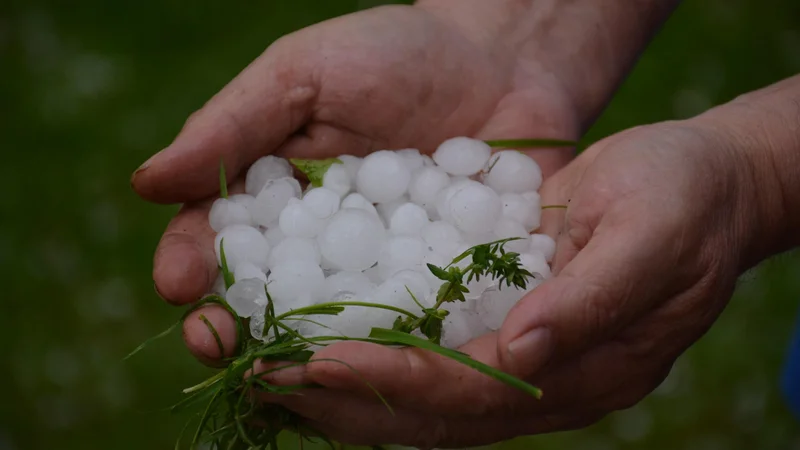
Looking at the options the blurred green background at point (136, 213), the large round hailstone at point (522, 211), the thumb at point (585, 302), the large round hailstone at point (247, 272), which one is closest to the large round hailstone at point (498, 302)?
the thumb at point (585, 302)

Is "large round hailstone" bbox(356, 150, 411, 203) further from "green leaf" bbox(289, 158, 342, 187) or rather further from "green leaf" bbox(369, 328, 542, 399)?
"green leaf" bbox(369, 328, 542, 399)

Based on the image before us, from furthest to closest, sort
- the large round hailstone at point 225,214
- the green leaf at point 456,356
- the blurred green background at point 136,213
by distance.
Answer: the blurred green background at point 136,213, the large round hailstone at point 225,214, the green leaf at point 456,356

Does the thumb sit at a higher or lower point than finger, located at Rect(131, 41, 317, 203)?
lower

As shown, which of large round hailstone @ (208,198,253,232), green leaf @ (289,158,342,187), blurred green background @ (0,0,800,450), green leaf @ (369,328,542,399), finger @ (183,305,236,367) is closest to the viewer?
green leaf @ (369,328,542,399)

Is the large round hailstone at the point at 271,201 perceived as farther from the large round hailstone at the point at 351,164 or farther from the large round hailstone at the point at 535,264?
the large round hailstone at the point at 535,264

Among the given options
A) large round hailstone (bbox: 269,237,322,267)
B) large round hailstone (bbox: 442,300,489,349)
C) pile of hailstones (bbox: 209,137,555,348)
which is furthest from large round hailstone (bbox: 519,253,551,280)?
large round hailstone (bbox: 269,237,322,267)

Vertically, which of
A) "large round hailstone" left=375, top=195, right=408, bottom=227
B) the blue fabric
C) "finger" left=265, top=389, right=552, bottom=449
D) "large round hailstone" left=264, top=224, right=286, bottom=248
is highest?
"large round hailstone" left=264, top=224, right=286, bottom=248
